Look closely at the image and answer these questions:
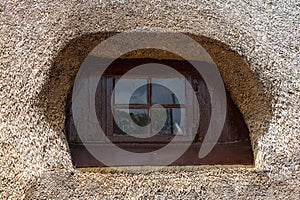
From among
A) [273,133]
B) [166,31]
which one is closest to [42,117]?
[166,31]

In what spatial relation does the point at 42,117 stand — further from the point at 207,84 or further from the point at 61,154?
the point at 207,84

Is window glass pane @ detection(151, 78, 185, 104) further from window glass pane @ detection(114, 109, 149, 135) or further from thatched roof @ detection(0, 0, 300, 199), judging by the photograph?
thatched roof @ detection(0, 0, 300, 199)

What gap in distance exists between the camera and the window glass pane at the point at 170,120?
148 cm

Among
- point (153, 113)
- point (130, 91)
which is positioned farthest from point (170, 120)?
point (130, 91)

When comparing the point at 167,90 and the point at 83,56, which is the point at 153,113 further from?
the point at 83,56

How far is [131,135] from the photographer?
146 centimetres

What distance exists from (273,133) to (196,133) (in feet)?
1.00

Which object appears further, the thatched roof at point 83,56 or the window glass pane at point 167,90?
the window glass pane at point 167,90

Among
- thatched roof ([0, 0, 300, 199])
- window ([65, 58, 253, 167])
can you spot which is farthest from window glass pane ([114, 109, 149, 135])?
thatched roof ([0, 0, 300, 199])

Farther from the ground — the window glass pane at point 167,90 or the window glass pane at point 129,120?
the window glass pane at point 167,90

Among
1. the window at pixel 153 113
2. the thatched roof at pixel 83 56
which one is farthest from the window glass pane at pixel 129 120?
the thatched roof at pixel 83 56

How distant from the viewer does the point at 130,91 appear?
149cm

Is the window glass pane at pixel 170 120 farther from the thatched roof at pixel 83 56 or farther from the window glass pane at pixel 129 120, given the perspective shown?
the thatched roof at pixel 83 56

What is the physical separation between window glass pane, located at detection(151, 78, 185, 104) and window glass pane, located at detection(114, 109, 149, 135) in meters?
0.07
